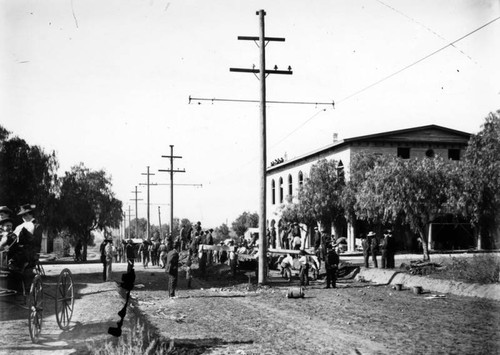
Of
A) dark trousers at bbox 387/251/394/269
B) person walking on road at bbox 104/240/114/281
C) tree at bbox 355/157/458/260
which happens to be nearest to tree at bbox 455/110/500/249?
tree at bbox 355/157/458/260

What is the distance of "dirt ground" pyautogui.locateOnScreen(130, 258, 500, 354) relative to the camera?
8.87 metres

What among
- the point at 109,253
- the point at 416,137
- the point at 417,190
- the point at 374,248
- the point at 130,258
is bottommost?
the point at 109,253

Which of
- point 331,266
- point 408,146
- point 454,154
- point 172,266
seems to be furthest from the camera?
point 454,154

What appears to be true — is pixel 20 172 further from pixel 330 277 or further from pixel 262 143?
pixel 330 277

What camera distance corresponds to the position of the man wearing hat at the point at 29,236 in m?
8.98

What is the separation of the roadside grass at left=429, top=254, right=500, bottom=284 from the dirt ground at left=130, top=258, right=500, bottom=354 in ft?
3.57

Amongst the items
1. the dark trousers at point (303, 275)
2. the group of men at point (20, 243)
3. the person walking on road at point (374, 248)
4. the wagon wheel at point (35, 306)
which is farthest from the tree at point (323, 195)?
the wagon wheel at point (35, 306)

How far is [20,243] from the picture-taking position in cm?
898

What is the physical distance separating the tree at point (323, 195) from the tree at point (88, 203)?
19517 mm

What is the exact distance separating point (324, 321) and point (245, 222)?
258 feet

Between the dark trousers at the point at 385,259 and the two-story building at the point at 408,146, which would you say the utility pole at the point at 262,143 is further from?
the two-story building at the point at 408,146

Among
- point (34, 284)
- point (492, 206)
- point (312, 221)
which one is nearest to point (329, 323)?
point (34, 284)

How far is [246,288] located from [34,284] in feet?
37.9

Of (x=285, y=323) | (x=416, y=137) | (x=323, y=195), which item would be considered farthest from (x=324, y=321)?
(x=416, y=137)
